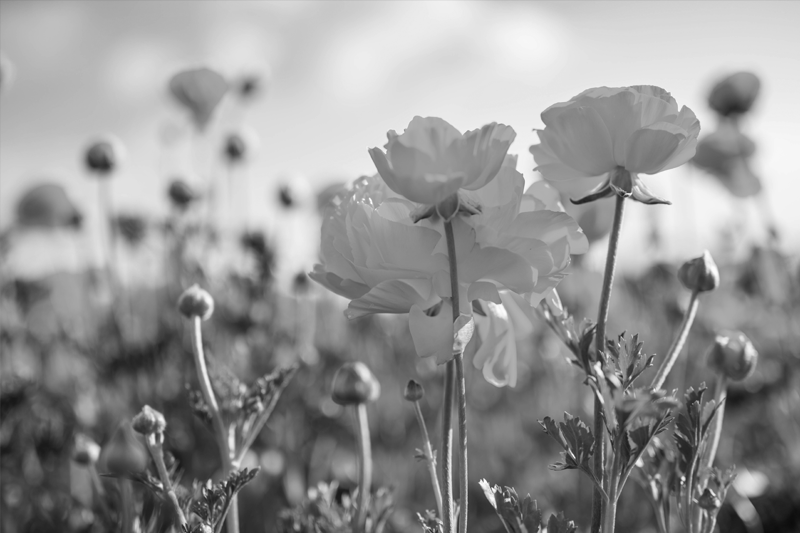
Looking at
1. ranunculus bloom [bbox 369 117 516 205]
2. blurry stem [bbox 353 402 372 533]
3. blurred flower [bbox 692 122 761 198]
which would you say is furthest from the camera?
blurred flower [bbox 692 122 761 198]

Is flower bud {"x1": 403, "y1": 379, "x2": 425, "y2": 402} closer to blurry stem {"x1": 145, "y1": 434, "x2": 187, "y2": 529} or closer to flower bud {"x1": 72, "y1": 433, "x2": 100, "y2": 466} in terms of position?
blurry stem {"x1": 145, "y1": 434, "x2": 187, "y2": 529}

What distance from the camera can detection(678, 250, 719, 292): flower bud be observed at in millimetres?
567

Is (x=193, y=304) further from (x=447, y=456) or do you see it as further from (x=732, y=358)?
(x=732, y=358)

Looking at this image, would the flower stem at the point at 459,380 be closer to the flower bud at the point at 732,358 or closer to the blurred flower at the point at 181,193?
the flower bud at the point at 732,358

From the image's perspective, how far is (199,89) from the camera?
5.46ft

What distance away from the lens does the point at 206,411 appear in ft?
2.08

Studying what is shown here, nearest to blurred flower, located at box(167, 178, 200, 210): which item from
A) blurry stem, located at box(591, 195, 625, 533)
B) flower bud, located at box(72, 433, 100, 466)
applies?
flower bud, located at box(72, 433, 100, 466)

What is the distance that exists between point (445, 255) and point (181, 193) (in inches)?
54.0

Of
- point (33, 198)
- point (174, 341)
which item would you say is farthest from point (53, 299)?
point (174, 341)

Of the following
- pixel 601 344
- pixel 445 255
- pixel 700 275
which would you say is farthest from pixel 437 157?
pixel 700 275

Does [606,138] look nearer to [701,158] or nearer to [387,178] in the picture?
[387,178]

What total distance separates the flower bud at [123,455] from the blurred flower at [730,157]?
73.9 inches

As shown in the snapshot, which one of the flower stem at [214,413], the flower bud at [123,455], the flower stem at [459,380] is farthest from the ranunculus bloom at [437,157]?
the flower bud at [123,455]

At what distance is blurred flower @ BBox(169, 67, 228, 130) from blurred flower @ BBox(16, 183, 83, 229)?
55 cm
